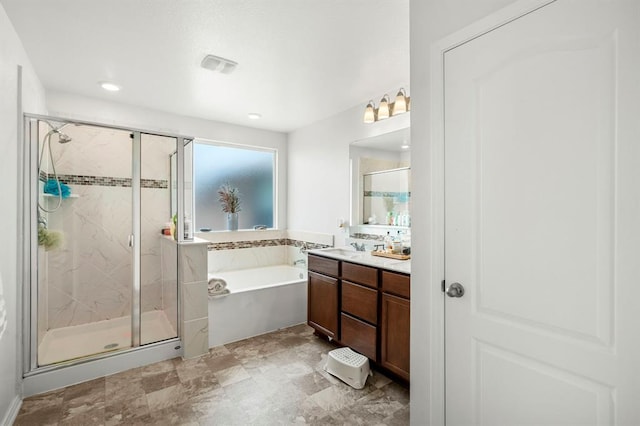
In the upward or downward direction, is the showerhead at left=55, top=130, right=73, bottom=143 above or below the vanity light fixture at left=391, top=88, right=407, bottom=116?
below

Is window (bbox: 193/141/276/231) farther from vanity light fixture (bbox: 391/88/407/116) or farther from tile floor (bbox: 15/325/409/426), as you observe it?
vanity light fixture (bbox: 391/88/407/116)

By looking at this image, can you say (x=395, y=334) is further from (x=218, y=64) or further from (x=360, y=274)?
(x=218, y=64)

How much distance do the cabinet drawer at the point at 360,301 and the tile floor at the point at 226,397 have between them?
0.48 metres

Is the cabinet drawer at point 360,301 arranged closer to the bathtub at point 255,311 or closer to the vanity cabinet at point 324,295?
the vanity cabinet at point 324,295

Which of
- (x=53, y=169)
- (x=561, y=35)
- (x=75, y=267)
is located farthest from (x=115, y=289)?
(x=561, y=35)

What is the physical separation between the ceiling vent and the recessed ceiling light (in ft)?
3.48

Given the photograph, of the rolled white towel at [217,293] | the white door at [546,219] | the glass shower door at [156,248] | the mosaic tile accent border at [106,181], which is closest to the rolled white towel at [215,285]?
the rolled white towel at [217,293]

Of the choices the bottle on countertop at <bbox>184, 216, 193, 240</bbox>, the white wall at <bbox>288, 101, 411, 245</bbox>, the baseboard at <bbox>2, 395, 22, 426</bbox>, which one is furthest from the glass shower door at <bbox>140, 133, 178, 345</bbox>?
the white wall at <bbox>288, 101, 411, 245</bbox>

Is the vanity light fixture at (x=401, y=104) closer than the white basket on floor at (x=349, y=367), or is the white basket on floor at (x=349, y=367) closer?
the white basket on floor at (x=349, y=367)

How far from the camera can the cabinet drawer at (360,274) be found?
7.92ft

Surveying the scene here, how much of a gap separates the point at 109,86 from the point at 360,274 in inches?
114

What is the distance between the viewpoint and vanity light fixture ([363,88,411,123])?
2623 mm

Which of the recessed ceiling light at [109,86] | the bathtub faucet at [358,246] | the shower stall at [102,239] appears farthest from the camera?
the bathtub faucet at [358,246]

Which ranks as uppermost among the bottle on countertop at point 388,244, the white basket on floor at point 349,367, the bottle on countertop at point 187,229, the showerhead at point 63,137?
the showerhead at point 63,137
